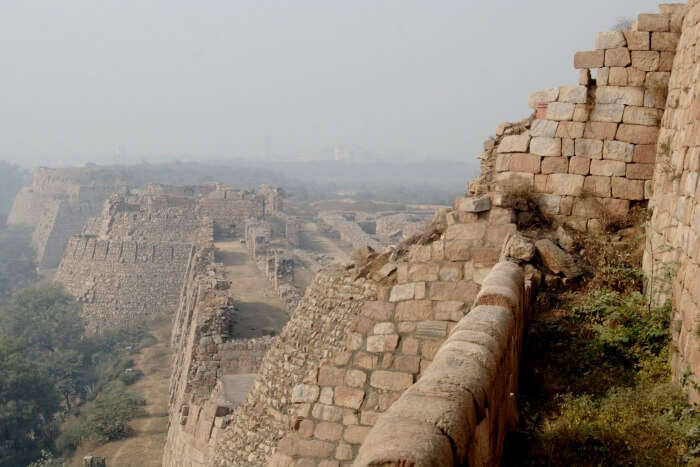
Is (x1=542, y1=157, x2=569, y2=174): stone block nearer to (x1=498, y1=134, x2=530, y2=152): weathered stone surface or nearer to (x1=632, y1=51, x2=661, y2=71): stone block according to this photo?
(x1=498, y1=134, x2=530, y2=152): weathered stone surface

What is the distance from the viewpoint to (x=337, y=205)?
7219 centimetres

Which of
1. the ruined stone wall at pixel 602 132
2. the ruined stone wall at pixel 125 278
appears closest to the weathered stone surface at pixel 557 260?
the ruined stone wall at pixel 602 132

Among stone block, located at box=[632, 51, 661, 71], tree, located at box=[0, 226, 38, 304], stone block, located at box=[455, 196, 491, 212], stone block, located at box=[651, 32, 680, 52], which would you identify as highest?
stone block, located at box=[651, 32, 680, 52]

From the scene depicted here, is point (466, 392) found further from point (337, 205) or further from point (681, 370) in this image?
point (337, 205)

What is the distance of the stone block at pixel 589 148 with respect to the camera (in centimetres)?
730

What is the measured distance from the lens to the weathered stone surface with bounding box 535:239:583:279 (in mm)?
6277

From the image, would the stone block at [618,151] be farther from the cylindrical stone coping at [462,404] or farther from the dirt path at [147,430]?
the dirt path at [147,430]

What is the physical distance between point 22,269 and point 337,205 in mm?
30682

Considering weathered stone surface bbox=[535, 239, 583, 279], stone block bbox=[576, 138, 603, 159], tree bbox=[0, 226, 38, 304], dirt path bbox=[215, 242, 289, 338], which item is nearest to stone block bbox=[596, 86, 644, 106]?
stone block bbox=[576, 138, 603, 159]

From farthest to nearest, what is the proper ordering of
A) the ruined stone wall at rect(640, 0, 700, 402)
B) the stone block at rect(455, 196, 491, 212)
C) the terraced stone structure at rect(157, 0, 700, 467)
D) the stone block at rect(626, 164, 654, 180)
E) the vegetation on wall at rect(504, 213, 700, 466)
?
the stone block at rect(626, 164, 654, 180)
the stone block at rect(455, 196, 491, 212)
the ruined stone wall at rect(640, 0, 700, 402)
the vegetation on wall at rect(504, 213, 700, 466)
the terraced stone structure at rect(157, 0, 700, 467)

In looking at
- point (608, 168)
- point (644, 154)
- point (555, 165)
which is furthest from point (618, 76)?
point (555, 165)

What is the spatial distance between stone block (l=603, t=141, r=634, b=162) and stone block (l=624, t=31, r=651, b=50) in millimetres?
972

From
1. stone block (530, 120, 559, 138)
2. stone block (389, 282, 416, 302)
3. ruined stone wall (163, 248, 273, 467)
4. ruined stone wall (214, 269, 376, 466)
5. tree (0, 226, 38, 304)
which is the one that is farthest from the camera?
tree (0, 226, 38, 304)

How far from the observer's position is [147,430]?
55.5ft
